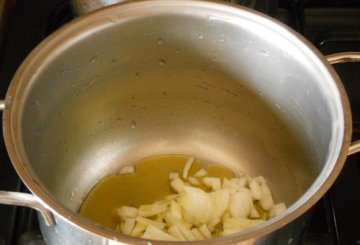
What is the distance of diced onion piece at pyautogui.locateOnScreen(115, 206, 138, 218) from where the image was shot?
0.76 meters

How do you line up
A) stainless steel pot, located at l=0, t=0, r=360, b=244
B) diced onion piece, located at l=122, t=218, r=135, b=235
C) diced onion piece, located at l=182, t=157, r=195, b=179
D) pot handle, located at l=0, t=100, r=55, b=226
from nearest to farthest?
pot handle, located at l=0, t=100, r=55, b=226, stainless steel pot, located at l=0, t=0, r=360, b=244, diced onion piece, located at l=122, t=218, r=135, b=235, diced onion piece, located at l=182, t=157, r=195, b=179

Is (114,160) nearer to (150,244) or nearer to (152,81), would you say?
(152,81)

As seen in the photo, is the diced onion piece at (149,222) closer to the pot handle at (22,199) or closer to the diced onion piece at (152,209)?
the diced onion piece at (152,209)

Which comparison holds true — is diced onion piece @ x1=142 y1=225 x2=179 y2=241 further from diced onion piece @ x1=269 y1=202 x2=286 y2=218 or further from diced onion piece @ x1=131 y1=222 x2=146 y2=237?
diced onion piece @ x1=269 y1=202 x2=286 y2=218

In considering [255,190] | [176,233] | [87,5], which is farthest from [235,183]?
[87,5]

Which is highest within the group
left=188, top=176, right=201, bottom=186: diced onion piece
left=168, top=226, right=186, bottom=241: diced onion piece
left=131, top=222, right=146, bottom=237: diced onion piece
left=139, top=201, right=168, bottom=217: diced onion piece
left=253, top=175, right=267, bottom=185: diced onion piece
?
left=253, top=175, right=267, bottom=185: diced onion piece

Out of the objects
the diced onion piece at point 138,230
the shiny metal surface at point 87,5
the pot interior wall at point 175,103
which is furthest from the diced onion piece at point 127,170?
the shiny metal surface at point 87,5

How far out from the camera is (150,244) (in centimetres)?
48

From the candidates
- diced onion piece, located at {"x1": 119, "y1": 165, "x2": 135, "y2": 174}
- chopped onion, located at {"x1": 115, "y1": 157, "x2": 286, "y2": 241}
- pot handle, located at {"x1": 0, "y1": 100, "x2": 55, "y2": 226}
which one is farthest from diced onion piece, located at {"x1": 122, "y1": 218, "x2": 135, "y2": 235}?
pot handle, located at {"x1": 0, "y1": 100, "x2": 55, "y2": 226}

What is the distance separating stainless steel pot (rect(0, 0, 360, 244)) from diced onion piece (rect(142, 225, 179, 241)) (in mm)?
123

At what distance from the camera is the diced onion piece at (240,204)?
2.51ft

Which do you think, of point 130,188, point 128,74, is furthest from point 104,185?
point 128,74

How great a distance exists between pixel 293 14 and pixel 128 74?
11.6 inches

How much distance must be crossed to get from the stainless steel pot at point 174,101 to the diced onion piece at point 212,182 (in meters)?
0.05
